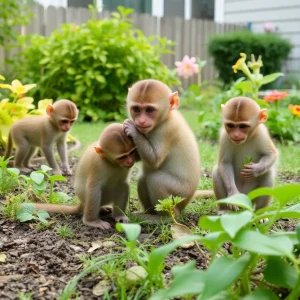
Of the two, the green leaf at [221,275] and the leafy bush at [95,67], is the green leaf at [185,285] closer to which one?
the green leaf at [221,275]

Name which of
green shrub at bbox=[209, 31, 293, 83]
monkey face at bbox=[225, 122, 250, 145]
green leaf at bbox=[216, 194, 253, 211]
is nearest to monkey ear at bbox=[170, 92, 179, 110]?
monkey face at bbox=[225, 122, 250, 145]

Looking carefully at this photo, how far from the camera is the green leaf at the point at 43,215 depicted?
449 cm

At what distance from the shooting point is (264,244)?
8.09 feet

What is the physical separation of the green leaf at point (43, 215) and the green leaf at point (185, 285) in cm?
212

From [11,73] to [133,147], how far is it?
33.4ft

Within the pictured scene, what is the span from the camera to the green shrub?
1934 cm

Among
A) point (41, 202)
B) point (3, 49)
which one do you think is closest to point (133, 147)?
point (41, 202)

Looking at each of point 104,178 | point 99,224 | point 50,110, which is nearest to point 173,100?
point 104,178

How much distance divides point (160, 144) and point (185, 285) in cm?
215

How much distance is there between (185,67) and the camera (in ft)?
38.4

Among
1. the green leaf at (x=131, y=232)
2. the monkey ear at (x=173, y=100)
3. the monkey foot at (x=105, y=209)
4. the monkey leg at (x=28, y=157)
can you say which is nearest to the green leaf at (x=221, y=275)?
the green leaf at (x=131, y=232)

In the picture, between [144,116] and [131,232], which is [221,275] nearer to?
[131,232]

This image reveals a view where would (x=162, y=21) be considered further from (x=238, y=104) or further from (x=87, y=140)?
(x=238, y=104)

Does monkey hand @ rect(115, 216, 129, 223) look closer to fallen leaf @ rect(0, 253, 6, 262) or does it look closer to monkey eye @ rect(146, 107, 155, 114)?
monkey eye @ rect(146, 107, 155, 114)
